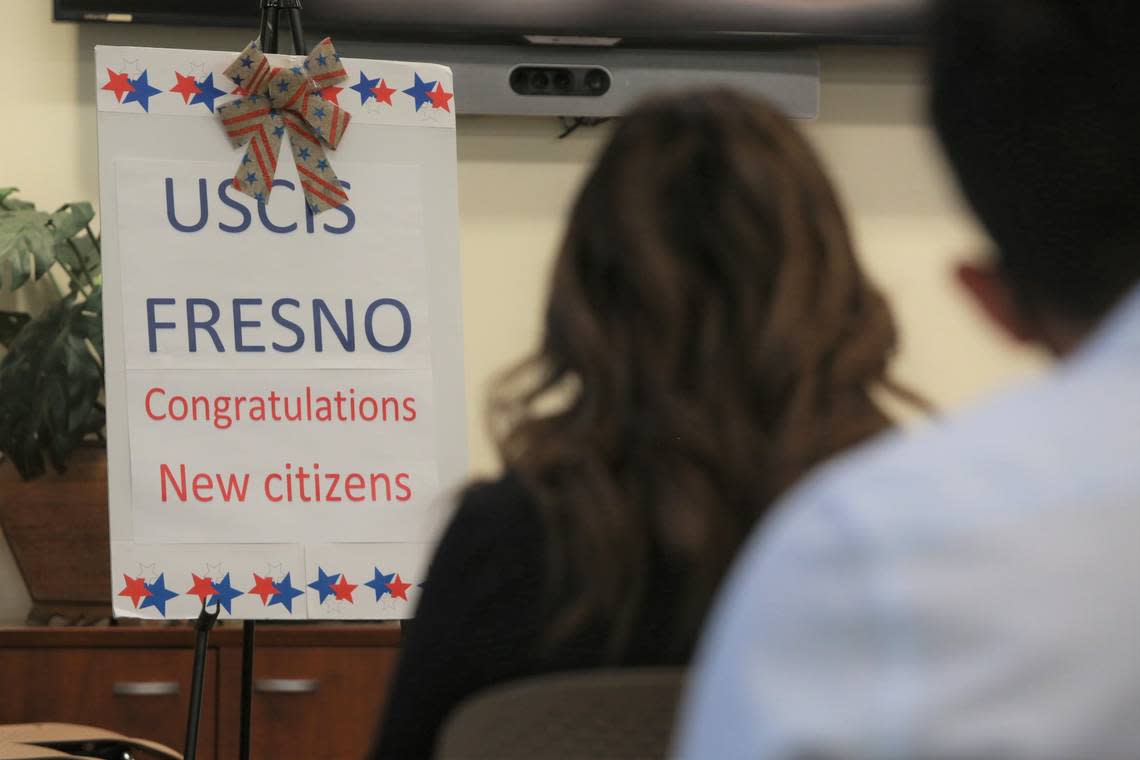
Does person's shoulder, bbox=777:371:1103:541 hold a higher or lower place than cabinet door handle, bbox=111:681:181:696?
higher

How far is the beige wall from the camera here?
2854 mm

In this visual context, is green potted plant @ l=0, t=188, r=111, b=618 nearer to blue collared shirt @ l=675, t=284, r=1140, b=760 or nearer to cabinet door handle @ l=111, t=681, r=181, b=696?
cabinet door handle @ l=111, t=681, r=181, b=696

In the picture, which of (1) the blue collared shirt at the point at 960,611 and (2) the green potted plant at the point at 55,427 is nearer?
(1) the blue collared shirt at the point at 960,611

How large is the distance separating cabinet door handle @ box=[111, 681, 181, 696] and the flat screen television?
124 centimetres

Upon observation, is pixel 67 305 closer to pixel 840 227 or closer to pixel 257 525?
pixel 257 525

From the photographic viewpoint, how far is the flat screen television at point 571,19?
2.82 meters

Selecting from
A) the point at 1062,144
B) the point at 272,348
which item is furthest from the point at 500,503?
the point at 272,348

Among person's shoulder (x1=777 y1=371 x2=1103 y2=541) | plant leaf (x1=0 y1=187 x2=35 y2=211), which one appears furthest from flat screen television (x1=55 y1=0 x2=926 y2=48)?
person's shoulder (x1=777 y1=371 x2=1103 y2=541)

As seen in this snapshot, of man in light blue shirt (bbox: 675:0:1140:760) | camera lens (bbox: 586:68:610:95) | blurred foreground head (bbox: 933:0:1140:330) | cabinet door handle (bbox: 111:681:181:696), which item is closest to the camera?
man in light blue shirt (bbox: 675:0:1140:760)

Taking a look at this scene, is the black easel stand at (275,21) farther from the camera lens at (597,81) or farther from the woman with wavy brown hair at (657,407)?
the woman with wavy brown hair at (657,407)

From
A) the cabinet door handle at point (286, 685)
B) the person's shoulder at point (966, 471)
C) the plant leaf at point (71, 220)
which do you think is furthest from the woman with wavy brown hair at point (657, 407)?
the plant leaf at point (71, 220)

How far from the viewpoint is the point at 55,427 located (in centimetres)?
255

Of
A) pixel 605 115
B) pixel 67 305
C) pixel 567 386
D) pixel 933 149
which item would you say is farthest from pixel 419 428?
pixel 933 149

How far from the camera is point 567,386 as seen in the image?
1.03m
